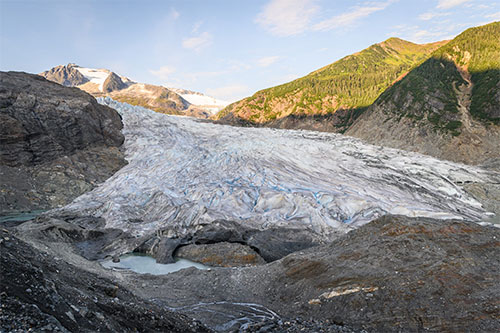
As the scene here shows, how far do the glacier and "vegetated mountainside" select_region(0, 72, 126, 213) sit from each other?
1.77 metres

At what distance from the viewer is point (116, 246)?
14.4 meters

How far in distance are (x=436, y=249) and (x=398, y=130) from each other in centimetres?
3579

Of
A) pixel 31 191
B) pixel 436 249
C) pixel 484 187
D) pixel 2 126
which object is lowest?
pixel 484 187

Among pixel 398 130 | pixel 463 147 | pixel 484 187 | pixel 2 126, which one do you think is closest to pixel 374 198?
pixel 484 187

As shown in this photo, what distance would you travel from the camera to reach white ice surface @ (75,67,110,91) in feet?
546

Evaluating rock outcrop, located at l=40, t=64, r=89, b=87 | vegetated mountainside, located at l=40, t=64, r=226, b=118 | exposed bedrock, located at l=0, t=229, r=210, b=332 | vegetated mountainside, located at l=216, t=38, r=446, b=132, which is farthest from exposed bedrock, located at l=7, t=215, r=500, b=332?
rock outcrop, located at l=40, t=64, r=89, b=87

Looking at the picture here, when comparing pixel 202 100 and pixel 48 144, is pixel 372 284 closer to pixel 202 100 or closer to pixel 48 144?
pixel 48 144

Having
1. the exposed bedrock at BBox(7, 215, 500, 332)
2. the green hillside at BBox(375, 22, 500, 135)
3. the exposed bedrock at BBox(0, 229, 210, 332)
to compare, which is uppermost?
the green hillside at BBox(375, 22, 500, 135)

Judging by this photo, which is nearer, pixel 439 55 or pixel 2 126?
pixel 2 126

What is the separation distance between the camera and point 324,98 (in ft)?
184

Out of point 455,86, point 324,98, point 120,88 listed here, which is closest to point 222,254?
point 455,86

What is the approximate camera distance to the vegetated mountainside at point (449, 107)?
34.7 metres

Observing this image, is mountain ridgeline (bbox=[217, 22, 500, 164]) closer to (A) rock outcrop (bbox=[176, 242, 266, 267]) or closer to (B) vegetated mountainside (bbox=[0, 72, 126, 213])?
(A) rock outcrop (bbox=[176, 242, 266, 267])

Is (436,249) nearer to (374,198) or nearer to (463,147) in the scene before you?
(374,198)
